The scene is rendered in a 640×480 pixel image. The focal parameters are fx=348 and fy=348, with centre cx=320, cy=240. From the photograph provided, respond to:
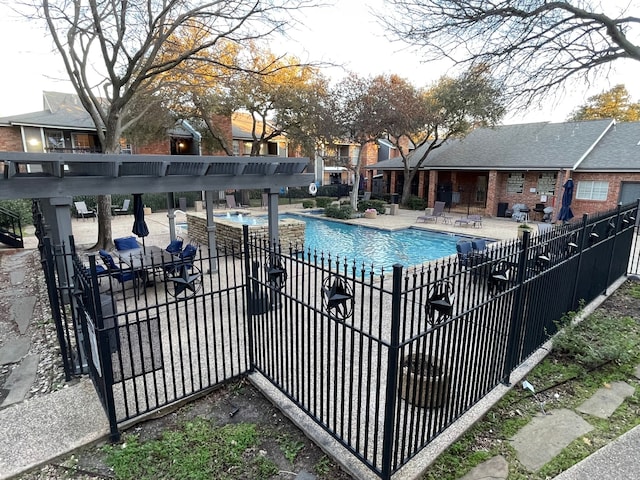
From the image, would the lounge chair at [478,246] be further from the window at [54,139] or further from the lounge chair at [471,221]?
the window at [54,139]

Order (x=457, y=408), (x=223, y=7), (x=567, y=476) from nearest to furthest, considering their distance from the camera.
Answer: (x=567, y=476) < (x=457, y=408) < (x=223, y=7)

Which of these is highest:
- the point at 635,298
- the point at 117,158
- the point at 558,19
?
the point at 558,19

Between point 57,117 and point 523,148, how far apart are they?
28202 mm

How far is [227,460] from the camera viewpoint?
3.02 m

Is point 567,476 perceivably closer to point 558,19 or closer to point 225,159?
point 225,159

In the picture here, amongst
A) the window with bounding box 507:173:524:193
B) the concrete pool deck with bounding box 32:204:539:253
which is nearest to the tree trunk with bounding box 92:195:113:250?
the concrete pool deck with bounding box 32:204:539:253

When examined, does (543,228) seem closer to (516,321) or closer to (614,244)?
(614,244)

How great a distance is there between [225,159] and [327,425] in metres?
4.84

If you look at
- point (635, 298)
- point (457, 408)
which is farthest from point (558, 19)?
point (457, 408)

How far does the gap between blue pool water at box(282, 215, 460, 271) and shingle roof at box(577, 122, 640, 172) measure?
8.47 meters

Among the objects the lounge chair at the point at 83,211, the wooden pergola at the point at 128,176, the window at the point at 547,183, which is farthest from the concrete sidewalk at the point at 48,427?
the window at the point at 547,183

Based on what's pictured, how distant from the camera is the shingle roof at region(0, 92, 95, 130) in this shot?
19803 millimetres

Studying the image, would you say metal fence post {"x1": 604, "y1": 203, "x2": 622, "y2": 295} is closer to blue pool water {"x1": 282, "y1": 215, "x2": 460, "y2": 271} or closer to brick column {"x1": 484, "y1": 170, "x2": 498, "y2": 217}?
blue pool water {"x1": 282, "y1": 215, "x2": 460, "y2": 271}

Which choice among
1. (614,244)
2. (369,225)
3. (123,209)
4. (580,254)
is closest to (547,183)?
(369,225)
